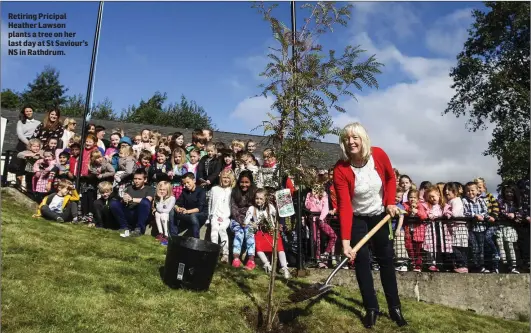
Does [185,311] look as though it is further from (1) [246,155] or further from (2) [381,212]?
(1) [246,155]

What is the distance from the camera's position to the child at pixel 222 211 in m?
7.68

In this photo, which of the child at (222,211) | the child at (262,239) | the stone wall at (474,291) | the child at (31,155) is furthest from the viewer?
the child at (31,155)

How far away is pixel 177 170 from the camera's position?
372 inches

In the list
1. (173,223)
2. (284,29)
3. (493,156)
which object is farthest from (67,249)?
(493,156)

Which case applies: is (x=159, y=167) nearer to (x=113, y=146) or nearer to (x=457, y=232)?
(x=113, y=146)

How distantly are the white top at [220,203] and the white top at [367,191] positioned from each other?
3.31 meters

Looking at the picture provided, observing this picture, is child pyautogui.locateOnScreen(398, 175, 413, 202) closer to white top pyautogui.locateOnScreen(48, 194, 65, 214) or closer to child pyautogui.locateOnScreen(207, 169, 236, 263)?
child pyautogui.locateOnScreen(207, 169, 236, 263)

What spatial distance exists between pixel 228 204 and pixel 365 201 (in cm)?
346

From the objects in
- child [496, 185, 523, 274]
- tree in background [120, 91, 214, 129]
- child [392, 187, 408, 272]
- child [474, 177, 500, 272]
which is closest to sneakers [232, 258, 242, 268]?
child [392, 187, 408, 272]

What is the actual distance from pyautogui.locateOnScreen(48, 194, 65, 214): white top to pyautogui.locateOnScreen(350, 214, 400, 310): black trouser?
6351 mm

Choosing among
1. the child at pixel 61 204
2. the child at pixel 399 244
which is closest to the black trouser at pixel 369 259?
the child at pixel 399 244

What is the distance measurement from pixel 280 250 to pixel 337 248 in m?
1.96

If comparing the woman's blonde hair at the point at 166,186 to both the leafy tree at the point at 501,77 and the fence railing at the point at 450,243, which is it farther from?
the leafy tree at the point at 501,77

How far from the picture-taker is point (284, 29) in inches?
205
